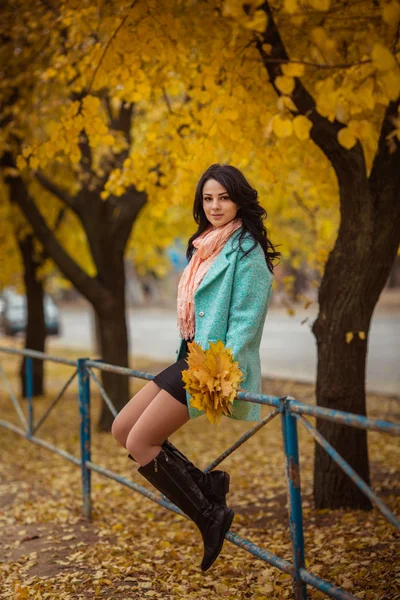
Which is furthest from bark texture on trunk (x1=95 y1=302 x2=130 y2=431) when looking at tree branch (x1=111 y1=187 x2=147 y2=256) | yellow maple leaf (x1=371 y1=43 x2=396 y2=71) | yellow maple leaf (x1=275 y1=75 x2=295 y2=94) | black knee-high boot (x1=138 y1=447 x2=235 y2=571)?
yellow maple leaf (x1=371 y1=43 x2=396 y2=71)

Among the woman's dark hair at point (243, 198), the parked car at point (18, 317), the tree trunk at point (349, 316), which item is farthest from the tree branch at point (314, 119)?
the parked car at point (18, 317)

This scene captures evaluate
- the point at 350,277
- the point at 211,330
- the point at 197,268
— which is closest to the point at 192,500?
the point at 211,330

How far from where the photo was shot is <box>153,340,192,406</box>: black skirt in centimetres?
329

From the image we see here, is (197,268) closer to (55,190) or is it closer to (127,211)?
(127,211)

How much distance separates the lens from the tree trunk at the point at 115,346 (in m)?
8.79

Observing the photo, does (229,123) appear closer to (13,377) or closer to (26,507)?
(26,507)

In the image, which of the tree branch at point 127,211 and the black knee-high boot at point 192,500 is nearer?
the black knee-high boot at point 192,500

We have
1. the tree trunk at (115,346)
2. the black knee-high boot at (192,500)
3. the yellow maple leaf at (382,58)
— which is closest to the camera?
the yellow maple leaf at (382,58)

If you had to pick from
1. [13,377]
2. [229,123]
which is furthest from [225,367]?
[13,377]

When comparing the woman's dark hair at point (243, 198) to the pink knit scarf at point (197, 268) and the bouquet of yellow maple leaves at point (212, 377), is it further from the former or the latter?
the bouquet of yellow maple leaves at point (212, 377)

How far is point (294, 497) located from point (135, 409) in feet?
2.95

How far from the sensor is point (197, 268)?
3.44 m

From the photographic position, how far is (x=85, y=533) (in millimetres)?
4969

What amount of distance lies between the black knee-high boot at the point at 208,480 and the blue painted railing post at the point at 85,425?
1.74m
